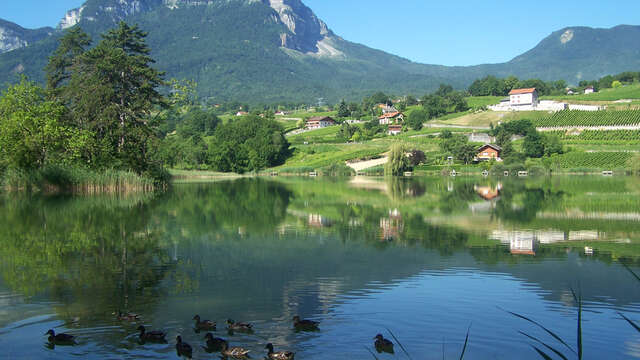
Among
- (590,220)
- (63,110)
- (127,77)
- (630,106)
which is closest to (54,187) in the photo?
(63,110)

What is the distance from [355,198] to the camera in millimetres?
42875

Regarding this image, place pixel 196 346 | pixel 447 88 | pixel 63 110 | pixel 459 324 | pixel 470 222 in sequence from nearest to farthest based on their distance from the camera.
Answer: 1. pixel 196 346
2. pixel 459 324
3. pixel 470 222
4. pixel 63 110
5. pixel 447 88

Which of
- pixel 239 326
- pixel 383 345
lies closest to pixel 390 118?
pixel 239 326

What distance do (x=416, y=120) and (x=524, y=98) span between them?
4083 centimetres

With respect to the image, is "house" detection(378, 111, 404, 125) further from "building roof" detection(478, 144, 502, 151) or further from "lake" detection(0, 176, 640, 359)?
"lake" detection(0, 176, 640, 359)

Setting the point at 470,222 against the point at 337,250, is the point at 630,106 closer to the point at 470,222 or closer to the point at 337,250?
the point at 470,222

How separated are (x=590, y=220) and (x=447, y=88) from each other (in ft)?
577

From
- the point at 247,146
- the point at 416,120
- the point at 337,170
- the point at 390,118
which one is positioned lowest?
the point at 337,170

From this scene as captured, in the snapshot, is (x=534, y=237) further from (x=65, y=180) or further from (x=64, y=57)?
(x=64, y=57)

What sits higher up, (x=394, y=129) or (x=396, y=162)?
(x=394, y=129)

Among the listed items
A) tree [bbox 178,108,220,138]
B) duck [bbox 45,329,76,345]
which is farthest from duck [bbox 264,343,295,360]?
tree [bbox 178,108,220,138]

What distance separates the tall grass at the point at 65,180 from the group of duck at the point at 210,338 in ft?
120

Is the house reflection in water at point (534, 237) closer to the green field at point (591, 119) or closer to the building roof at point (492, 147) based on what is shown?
the building roof at point (492, 147)

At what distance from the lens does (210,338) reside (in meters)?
9.48
